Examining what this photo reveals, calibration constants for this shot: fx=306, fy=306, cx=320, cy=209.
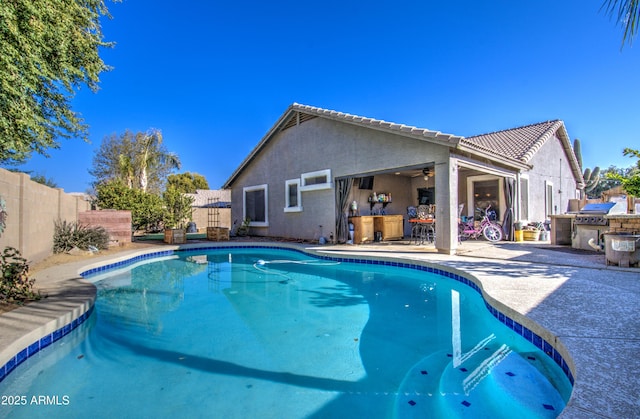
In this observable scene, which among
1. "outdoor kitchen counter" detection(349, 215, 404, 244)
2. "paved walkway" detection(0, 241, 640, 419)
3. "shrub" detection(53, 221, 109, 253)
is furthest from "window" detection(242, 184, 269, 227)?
"paved walkway" detection(0, 241, 640, 419)

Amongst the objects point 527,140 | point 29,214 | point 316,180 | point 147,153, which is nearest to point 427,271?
point 316,180

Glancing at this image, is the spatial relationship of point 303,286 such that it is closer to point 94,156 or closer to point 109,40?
point 109,40

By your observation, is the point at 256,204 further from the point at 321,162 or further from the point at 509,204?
the point at 509,204

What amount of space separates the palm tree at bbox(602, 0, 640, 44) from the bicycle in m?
9.58

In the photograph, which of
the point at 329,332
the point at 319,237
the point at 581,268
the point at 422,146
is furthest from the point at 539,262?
the point at 319,237

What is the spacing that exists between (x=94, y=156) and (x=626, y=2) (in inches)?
1336

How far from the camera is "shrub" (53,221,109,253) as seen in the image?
9.34 metres

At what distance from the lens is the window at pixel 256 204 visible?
587 inches

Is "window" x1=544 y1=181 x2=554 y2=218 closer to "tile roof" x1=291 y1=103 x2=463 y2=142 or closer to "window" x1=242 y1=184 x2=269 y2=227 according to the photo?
"tile roof" x1=291 y1=103 x2=463 y2=142

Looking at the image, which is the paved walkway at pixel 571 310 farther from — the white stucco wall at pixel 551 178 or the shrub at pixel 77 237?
the white stucco wall at pixel 551 178

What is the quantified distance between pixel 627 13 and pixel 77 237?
12.7 meters

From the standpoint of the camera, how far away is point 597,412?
1.65 meters

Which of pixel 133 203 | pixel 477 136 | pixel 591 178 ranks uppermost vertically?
pixel 477 136

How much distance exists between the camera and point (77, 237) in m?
9.79
